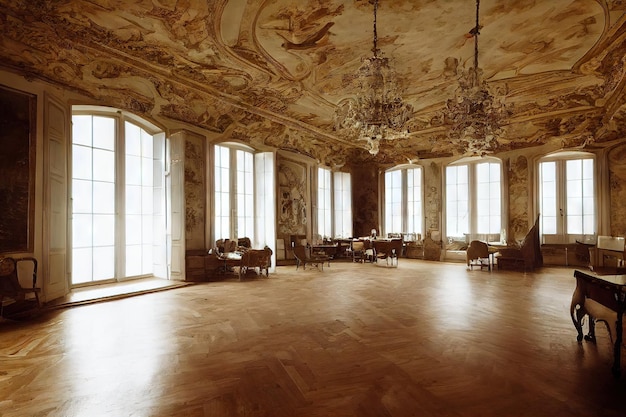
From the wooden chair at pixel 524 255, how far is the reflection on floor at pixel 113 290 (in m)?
9.21

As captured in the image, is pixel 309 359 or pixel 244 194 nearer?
pixel 309 359

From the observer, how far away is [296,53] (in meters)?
A: 6.95

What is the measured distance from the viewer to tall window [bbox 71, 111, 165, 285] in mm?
7594

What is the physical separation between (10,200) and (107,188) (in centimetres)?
242

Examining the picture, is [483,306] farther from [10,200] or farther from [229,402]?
[10,200]

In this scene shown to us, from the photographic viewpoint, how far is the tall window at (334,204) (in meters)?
14.5

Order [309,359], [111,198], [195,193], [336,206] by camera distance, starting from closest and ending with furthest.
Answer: [309,359] < [111,198] < [195,193] < [336,206]

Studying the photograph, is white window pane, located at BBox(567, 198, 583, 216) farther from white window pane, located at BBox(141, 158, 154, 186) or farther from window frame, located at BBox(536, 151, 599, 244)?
white window pane, located at BBox(141, 158, 154, 186)

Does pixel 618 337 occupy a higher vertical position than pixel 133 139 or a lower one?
lower

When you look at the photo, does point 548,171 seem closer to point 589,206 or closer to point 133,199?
point 589,206

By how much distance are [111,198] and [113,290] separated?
7.39 feet

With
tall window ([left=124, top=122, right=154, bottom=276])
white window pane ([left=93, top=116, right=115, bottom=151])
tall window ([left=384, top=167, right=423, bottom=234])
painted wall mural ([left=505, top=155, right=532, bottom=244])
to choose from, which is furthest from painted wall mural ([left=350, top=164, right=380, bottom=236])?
white window pane ([left=93, top=116, right=115, bottom=151])

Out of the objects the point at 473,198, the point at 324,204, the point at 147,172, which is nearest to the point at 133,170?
the point at 147,172

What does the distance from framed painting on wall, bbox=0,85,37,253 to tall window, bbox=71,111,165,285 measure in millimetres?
1478
